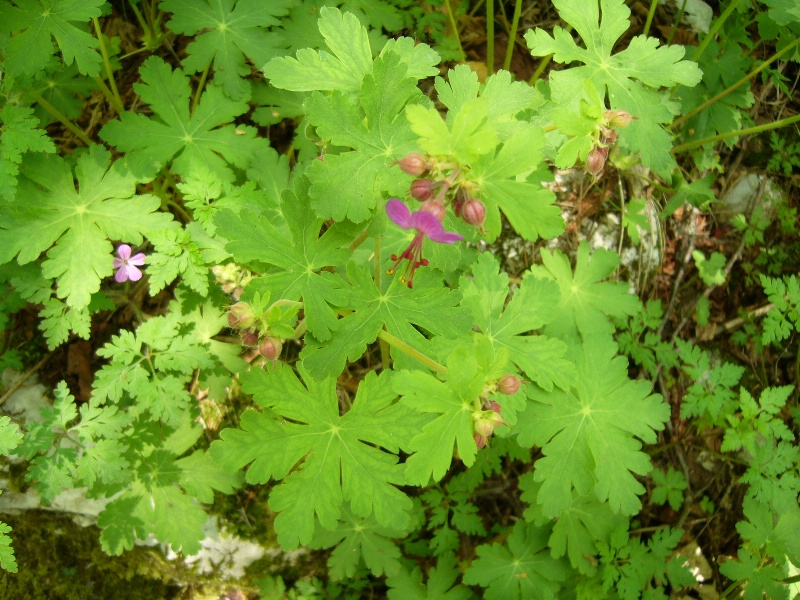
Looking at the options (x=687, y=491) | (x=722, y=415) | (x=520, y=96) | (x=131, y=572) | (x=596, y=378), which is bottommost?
Answer: (x=131, y=572)

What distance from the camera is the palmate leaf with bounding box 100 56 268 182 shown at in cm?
274

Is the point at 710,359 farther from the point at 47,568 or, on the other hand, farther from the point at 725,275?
the point at 47,568

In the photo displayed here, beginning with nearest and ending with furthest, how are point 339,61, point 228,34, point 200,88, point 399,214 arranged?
1. point 399,214
2. point 339,61
3. point 228,34
4. point 200,88

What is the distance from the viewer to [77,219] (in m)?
2.62

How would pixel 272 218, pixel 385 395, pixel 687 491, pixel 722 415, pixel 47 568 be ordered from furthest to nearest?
1. pixel 687 491
2. pixel 722 415
3. pixel 47 568
4. pixel 272 218
5. pixel 385 395

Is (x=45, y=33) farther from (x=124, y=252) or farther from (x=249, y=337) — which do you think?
(x=249, y=337)

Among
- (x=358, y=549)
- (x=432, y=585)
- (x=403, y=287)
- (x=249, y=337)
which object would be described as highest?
(x=403, y=287)

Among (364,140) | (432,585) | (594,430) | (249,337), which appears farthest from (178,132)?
(432,585)

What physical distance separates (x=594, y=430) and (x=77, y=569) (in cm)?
269

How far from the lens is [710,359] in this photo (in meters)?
3.84

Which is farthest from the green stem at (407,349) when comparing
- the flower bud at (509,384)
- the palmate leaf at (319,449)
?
the flower bud at (509,384)

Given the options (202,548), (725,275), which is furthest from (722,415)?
(202,548)

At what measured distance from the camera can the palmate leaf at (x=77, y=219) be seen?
8.30ft

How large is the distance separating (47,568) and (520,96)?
3.17 m
